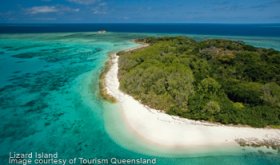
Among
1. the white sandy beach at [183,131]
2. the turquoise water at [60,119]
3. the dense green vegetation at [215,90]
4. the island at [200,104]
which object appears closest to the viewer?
the turquoise water at [60,119]

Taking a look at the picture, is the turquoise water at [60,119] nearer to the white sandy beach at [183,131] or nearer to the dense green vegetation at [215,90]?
the white sandy beach at [183,131]

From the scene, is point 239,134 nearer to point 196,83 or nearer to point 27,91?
point 196,83

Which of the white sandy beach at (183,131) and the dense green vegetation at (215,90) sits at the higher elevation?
the dense green vegetation at (215,90)

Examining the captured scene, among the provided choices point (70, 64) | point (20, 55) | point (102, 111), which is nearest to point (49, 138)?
point (102, 111)

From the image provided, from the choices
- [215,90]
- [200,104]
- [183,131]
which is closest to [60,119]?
[183,131]

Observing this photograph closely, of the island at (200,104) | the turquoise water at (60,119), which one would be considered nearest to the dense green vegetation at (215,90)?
the island at (200,104)

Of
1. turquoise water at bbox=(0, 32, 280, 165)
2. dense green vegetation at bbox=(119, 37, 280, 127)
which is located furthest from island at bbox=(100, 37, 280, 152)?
turquoise water at bbox=(0, 32, 280, 165)

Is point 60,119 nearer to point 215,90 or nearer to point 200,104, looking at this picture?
point 200,104
